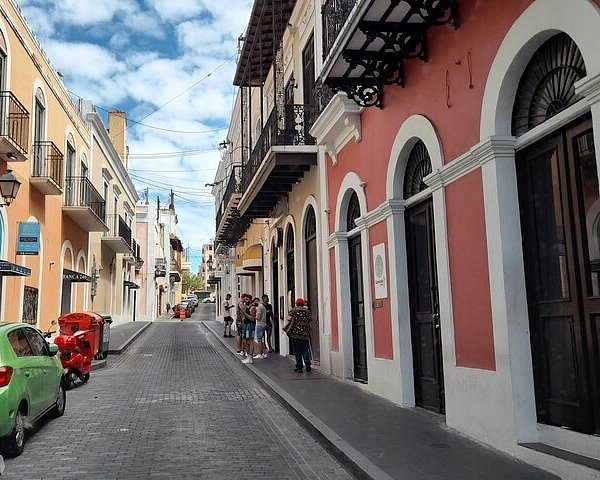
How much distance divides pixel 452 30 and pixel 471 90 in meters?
0.94

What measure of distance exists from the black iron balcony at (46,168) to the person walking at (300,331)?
731cm

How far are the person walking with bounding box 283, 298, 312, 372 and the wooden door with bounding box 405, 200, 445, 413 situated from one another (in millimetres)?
4118

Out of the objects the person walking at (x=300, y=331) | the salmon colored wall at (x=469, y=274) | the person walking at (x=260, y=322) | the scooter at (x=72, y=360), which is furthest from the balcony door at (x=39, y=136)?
the salmon colored wall at (x=469, y=274)

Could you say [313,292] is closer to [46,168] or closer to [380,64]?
[380,64]

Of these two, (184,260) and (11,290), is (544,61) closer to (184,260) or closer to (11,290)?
(11,290)

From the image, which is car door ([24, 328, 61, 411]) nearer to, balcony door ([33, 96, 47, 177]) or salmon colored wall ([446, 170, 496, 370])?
salmon colored wall ([446, 170, 496, 370])

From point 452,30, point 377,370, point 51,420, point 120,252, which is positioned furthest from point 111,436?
point 120,252

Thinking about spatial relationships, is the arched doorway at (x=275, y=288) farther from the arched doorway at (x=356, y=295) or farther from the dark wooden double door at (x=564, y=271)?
the dark wooden double door at (x=564, y=271)

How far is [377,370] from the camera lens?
9648 millimetres

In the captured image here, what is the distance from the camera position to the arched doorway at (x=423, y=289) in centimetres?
801

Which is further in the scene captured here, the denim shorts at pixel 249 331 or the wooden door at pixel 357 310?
the denim shorts at pixel 249 331

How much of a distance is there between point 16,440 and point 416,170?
19.5ft

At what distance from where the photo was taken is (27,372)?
695 cm

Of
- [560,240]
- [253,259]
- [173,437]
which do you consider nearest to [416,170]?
[560,240]
